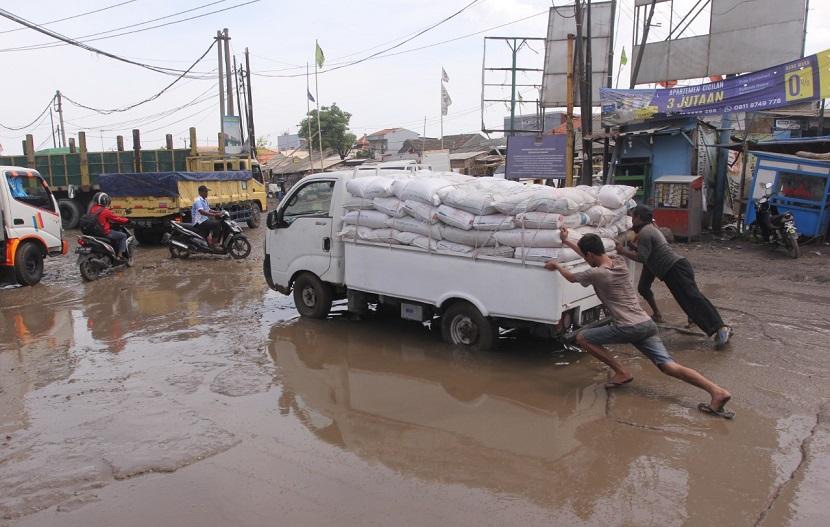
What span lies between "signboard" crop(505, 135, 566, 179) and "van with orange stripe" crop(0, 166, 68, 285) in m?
8.92

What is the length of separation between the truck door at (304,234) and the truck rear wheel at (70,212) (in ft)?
51.5

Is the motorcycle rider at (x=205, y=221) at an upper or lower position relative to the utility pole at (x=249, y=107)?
lower

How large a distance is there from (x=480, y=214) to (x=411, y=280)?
3.56 feet

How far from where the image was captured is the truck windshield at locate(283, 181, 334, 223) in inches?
287

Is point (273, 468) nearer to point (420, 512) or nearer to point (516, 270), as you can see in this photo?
point (420, 512)

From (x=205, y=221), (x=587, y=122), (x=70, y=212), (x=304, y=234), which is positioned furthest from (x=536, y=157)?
(x=70, y=212)

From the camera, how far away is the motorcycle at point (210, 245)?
12.9m

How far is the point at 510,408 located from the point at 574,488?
1254 mm

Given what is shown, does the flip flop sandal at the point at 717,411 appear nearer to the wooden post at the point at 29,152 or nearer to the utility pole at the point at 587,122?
the utility pole at the point at 587,122

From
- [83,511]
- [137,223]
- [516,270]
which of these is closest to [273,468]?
[83,511]

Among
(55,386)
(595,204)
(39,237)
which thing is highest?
(595,204)

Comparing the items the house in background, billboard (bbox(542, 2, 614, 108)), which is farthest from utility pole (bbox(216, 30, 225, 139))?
the house in background

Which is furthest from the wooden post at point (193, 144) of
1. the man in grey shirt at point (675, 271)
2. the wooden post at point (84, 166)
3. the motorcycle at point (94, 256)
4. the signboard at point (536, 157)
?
the man in grey shirt at point (675, 271)

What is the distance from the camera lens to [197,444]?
4.22m
